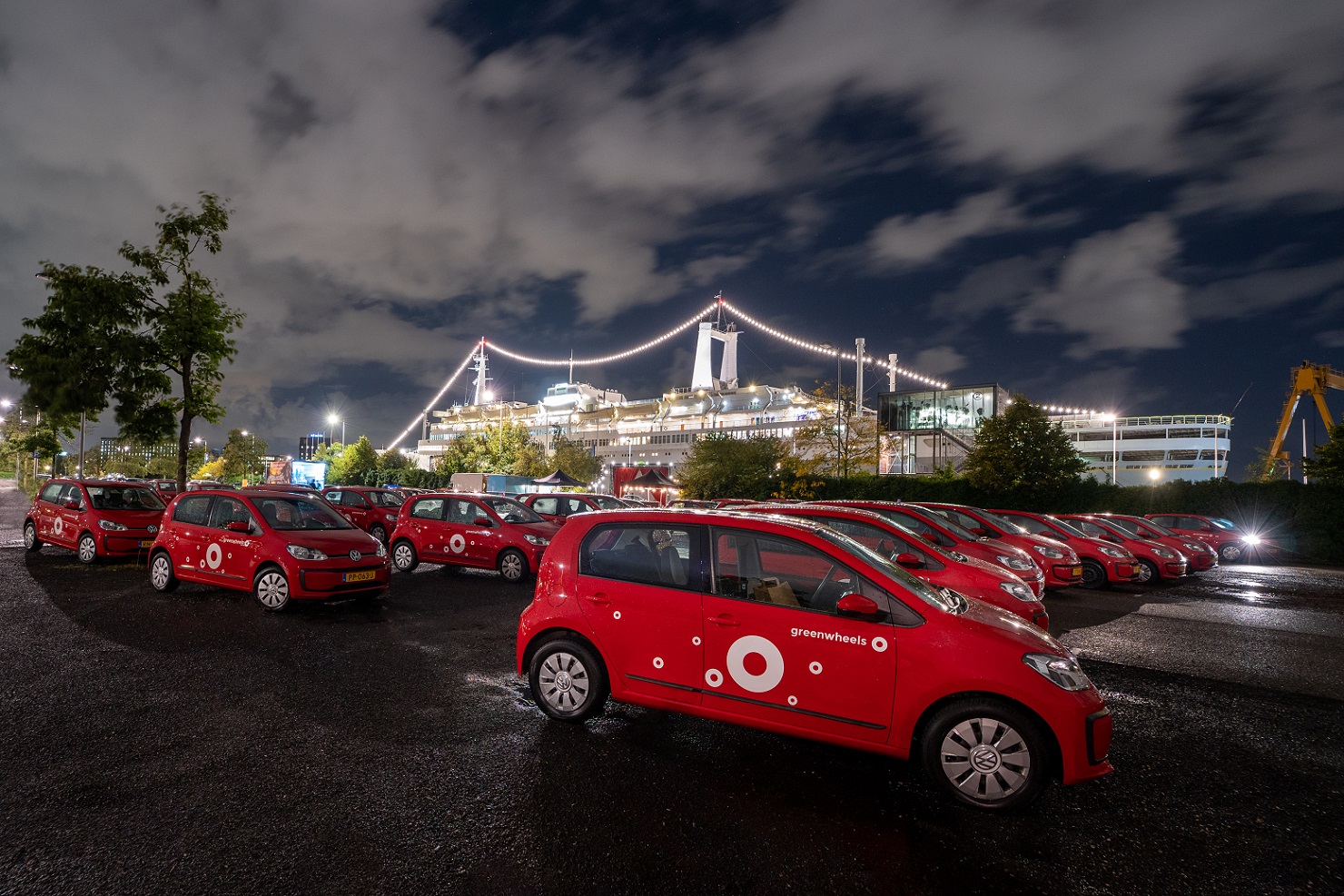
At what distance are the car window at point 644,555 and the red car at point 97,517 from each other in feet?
34.8

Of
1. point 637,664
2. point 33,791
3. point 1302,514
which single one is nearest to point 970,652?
point 637,664

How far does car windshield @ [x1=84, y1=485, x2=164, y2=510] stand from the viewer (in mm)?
11659

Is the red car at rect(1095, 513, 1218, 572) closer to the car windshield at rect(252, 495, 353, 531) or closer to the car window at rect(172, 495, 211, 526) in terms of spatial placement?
the car windshield at rect(252, 495, 353, 531)

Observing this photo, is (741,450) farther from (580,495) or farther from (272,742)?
(272,742)

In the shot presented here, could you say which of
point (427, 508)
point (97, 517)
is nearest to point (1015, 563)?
point (427, 508)

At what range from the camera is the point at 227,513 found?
8.60 metres

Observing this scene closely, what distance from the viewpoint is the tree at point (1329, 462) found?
2259cm

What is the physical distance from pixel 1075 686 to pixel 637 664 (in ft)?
8.11

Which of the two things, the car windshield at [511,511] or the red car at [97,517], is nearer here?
the red car at [97,517]

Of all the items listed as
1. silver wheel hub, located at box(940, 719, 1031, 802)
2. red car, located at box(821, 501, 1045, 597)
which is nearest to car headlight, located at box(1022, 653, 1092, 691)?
silver wheel hub, located at box(940, 719, 1031, 802)

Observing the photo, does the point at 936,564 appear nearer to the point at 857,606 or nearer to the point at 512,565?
the point at 857,606

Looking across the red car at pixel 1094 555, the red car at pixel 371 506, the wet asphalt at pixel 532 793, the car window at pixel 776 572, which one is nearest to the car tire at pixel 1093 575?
the red car at pixel 1094 555

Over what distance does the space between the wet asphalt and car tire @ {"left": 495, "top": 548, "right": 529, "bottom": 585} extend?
182 inches

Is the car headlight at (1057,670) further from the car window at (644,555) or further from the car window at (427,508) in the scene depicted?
the car window at (427,508)
